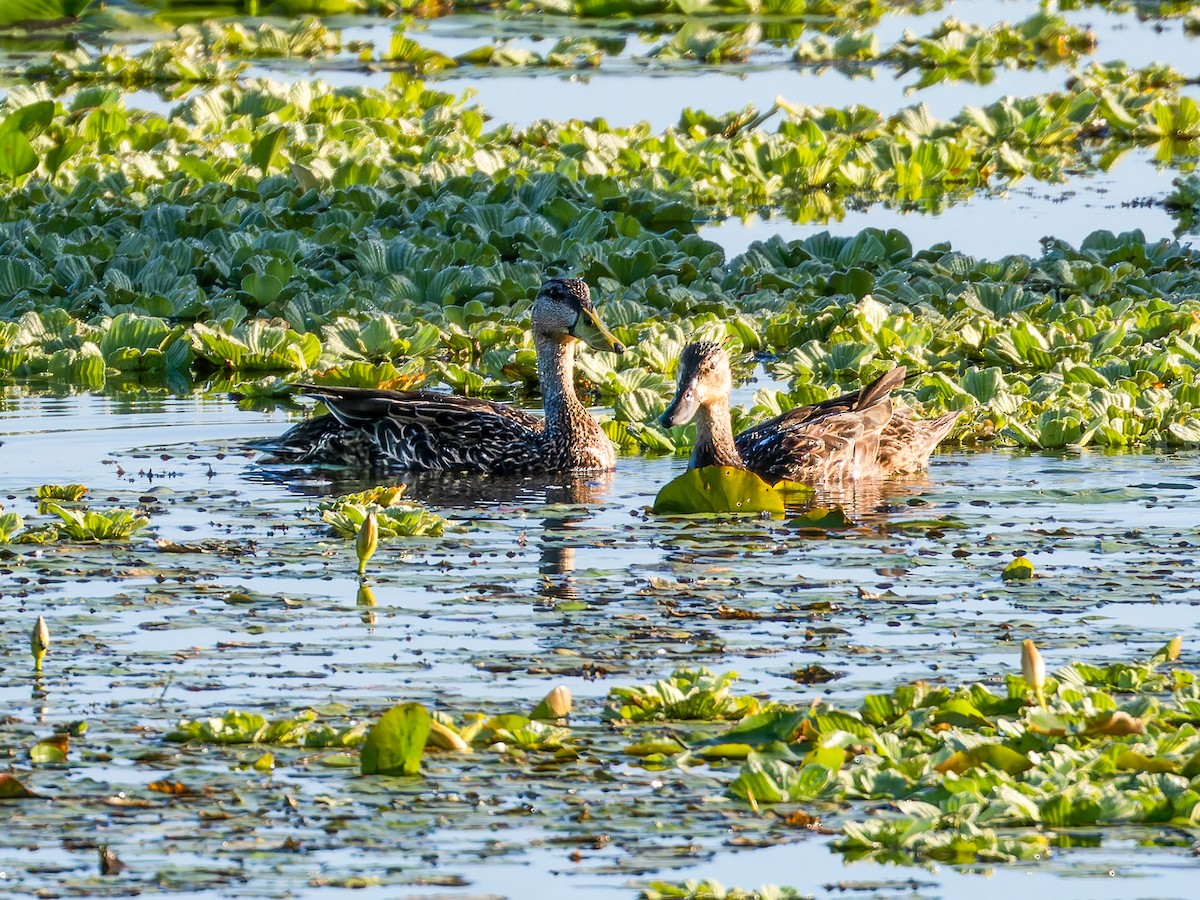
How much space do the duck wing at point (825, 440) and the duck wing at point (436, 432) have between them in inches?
46.5

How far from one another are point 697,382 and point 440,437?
5.28 feet

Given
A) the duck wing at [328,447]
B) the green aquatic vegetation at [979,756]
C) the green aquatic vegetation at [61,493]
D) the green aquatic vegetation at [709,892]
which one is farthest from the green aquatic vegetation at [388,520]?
the green aquatic vegetation at [709,892]

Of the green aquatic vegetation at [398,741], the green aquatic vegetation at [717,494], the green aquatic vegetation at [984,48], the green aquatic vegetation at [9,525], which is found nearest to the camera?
the green aquatic vegetation at [398,741]

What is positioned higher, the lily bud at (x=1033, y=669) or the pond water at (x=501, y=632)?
the lily bud at (x=1033, y=669)

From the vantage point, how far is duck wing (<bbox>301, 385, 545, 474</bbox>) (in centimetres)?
1169

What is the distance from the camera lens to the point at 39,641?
22.8ft

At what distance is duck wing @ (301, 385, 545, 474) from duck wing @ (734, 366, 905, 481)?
118cm

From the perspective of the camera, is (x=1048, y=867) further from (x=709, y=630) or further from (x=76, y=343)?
(x=76, y=343)

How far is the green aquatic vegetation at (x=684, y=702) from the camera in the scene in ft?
21.4

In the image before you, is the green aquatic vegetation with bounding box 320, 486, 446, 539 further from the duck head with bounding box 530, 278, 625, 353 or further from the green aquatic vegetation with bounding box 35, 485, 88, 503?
the duck head with bounding box 530, 278, 625, 353

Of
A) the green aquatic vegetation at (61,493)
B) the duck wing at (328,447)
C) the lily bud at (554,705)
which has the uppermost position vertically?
the lily bud at (554,705)

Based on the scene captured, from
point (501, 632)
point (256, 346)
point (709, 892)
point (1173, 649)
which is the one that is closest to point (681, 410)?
point (501, 632)

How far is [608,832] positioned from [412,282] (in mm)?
10023

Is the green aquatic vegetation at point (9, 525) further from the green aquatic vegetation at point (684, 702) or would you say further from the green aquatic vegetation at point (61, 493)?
the green aquatic vegetation at point (684, 702)
